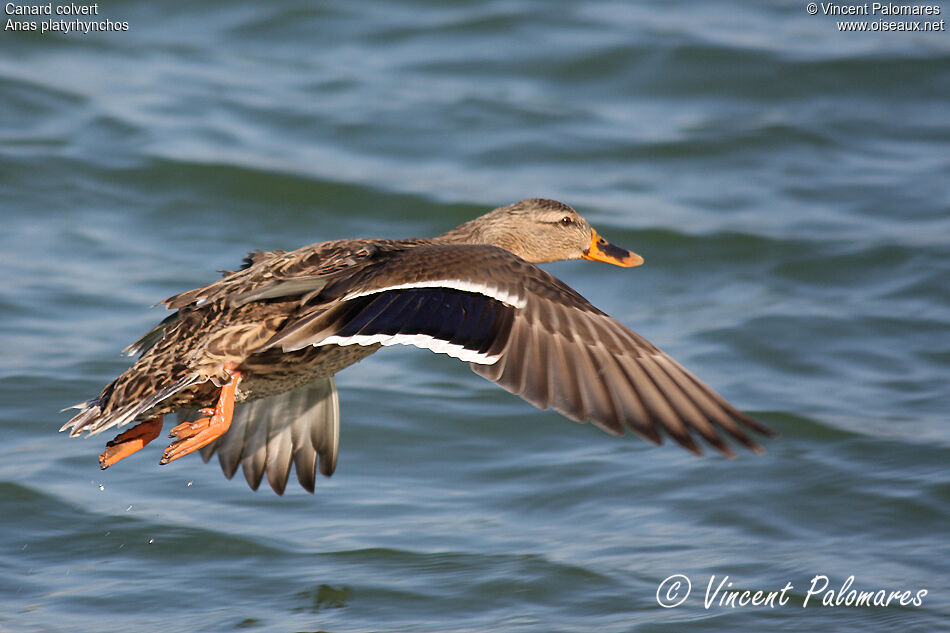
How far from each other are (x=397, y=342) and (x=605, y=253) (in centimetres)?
208

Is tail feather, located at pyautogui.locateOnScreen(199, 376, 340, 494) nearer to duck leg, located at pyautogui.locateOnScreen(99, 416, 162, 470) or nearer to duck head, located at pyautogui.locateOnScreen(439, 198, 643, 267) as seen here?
duck leg, located at pyautogui.locateOnScreen(99, 416, 162, 470)

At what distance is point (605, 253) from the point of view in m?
6.04

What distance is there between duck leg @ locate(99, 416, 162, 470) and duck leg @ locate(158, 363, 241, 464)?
328 mm

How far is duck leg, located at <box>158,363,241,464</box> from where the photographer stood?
4.52m

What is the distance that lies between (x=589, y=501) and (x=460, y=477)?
66cm

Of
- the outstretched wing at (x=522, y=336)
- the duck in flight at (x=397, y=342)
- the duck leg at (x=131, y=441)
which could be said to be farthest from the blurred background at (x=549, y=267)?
the outstretched wing at (x=522, y=336)

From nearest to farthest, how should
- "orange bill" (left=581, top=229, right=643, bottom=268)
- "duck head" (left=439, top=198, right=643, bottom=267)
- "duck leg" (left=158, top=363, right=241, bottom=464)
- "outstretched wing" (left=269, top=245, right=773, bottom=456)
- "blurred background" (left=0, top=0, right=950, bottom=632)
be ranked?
"outstretched wing" (left=269, top=245, right=773, bottom=456) < "duck leg" (left=158, top=363, right=241, bottom=464) < "blurred background" (left=0, top=0, right=950, bottom=632) < "duck head" (left=439, top=198, right=643, bottom=267) < "orange bill" (left=581, top=229, right=643, bottom=268)

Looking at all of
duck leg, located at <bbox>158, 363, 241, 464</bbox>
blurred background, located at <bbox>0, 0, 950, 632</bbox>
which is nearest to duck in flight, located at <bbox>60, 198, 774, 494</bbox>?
duck leg, located at <bbox>158, 363, 241, 464</bbox>

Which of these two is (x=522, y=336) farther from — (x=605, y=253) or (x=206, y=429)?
(x=605, y=253)

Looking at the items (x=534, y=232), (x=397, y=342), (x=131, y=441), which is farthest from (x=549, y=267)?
(x=397, y=342)

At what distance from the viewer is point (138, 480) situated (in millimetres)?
6188

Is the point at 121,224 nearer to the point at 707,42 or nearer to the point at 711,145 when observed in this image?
the point at 711,145

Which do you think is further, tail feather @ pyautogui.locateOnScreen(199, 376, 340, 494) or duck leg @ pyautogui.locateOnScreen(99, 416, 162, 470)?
tail feather @ pyautogui.locateOnScreen(199, 376, 340, 494)

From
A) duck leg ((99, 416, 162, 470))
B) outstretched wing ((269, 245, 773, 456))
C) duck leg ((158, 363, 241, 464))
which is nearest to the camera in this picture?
outstretched wing ((269, 245, 773, 456))
